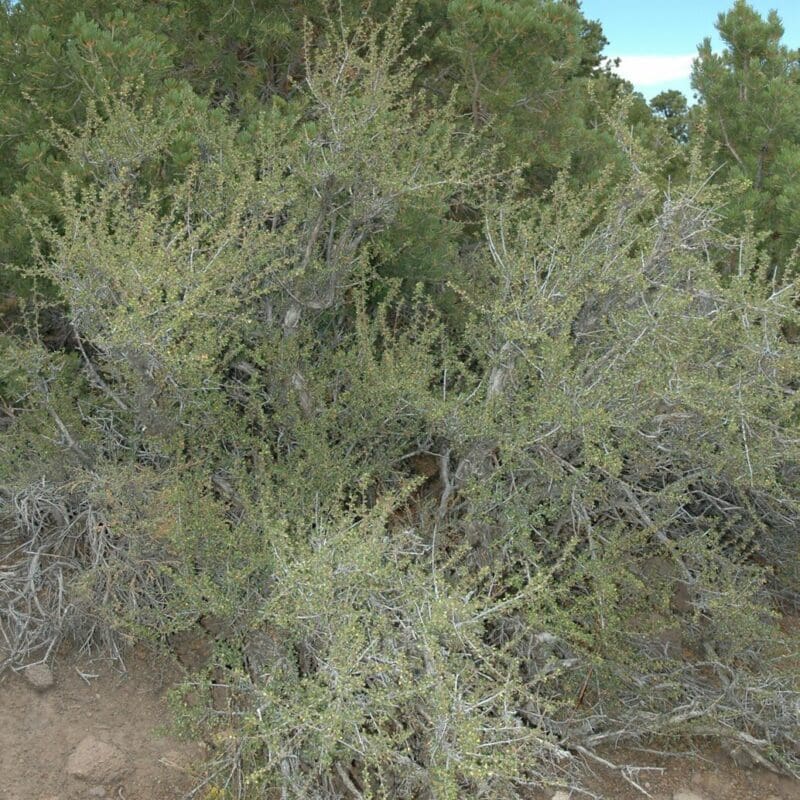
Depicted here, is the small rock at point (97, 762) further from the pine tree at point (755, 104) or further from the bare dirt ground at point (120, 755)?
the pine tree at point (755, 104)

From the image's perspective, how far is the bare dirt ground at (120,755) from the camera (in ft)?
11.2

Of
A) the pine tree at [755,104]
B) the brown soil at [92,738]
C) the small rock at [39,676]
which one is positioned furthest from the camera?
the pine tree at [755,104]

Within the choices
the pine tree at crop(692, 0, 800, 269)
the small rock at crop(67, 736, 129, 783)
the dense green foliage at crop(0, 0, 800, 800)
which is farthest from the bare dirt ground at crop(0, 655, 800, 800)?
the pine tree at crop(692, 0, 800, 269)

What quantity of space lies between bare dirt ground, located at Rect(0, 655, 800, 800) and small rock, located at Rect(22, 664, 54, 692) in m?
0.02

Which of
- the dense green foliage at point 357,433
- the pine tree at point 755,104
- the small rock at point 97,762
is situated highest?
the pine tree at point 755,104

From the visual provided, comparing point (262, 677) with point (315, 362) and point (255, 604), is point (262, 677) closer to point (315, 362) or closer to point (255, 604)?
point (255, 604)

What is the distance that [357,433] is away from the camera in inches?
169

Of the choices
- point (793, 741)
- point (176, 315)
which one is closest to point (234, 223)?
point (176, 315)

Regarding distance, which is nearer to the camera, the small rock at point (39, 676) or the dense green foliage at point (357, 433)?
the dense green foliage at point (357, 433)

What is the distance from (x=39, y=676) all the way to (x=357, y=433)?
174 cm

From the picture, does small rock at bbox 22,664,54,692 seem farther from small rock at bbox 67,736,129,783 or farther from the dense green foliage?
small rock at bbox 67,736,129,783

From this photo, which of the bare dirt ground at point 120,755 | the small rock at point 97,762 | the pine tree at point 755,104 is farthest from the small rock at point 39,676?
the pine tree at point 755,104

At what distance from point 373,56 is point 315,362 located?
1.62 m

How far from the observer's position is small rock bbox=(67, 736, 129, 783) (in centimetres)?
342
